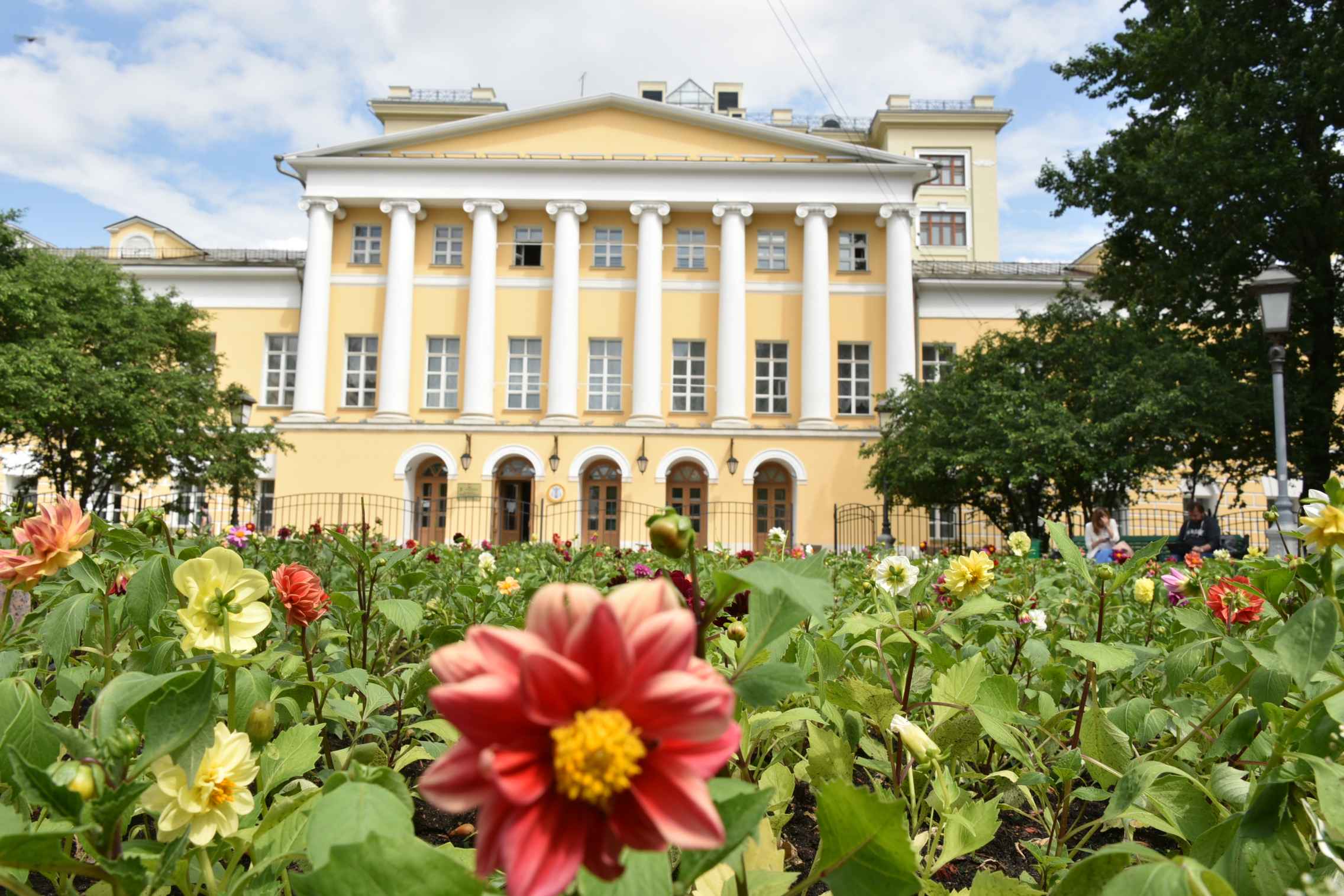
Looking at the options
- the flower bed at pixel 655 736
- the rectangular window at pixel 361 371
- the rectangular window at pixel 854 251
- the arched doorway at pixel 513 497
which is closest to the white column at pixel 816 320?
the rectangular window at pixel 854 251

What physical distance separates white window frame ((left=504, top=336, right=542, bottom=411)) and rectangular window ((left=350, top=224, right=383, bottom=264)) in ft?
14.4

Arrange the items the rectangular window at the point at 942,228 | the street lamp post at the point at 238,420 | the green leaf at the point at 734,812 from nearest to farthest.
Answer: the green leaf at the point at 734,812 < the street lamp post at the point at 238,420 < the rectangular window at the point at 942,228

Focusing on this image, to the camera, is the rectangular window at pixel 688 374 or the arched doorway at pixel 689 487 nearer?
the arched doorway at pixel 689 487

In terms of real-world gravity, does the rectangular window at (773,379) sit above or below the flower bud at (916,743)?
above

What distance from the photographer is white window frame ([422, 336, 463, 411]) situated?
23.9 m

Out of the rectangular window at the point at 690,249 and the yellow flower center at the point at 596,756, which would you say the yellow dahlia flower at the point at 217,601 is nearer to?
the yellow flower center at the point at 596,756

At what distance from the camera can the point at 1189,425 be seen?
14.8 metres

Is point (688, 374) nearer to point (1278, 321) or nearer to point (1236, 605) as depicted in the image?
point (1278, 321)

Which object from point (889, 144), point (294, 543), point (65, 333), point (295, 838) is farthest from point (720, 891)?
point (889, 144)

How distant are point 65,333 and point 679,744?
21.1m

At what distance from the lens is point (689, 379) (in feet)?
79.2

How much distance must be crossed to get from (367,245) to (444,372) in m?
4.17

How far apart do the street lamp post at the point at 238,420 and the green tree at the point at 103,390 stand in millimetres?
138

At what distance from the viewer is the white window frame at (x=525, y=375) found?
2394 cm
